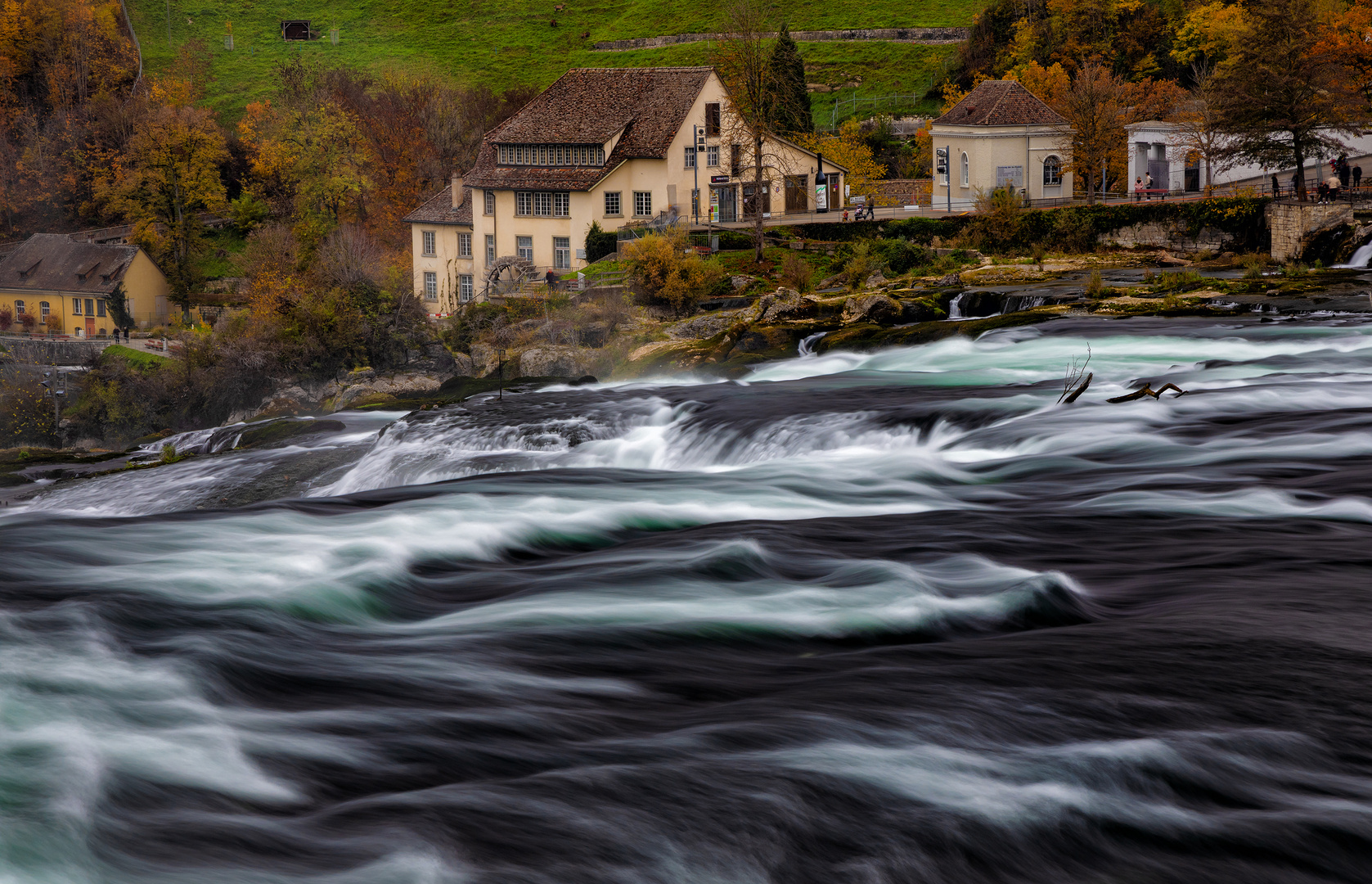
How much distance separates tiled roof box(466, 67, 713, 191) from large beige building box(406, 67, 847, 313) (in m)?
0.06

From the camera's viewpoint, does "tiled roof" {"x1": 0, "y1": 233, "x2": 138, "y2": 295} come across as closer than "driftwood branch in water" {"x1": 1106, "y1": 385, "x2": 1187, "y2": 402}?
No

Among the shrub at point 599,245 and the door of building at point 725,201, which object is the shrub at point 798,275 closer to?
the shrub at point 599,245

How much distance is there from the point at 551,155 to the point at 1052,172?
24236mm

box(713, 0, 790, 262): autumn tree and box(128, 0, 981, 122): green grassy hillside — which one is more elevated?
box(128, 0, 981, 122): green grassy hillside

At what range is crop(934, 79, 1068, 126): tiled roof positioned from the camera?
2384 inches

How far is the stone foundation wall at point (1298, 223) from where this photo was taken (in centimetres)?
4402

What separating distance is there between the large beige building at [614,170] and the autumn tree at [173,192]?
2751 centimetres

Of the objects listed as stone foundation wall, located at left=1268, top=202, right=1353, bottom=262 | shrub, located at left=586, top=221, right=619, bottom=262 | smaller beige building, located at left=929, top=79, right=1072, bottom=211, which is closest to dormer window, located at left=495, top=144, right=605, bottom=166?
shrub, located at left=586, top=221, right=619, bottom=262

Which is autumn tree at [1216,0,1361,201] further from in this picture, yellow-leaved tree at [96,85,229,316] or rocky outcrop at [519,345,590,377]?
yellow-leaved tree at [96,85,229,316]

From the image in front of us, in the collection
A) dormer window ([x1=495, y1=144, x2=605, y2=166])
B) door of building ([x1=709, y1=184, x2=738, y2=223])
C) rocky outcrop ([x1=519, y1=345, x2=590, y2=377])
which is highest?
dormer window ([x1=495, y1=144, x2=605, y2=166])

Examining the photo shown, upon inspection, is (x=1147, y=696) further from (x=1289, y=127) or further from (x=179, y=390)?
(x=179, y=390)

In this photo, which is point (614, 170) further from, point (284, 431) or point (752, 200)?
point (284, 431)

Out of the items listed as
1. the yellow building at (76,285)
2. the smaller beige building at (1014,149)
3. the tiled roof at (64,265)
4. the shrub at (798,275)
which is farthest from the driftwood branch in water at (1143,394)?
the tiled roof at (64,265)

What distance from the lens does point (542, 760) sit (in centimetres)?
636
